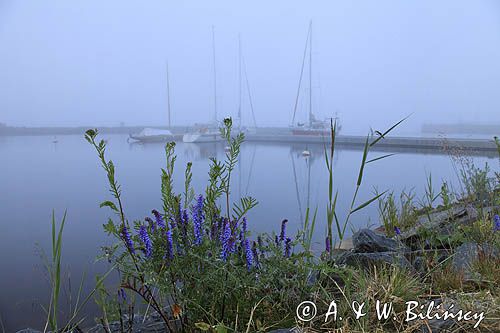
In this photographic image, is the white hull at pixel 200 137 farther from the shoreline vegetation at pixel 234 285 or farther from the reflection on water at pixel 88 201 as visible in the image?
the shoreline vegetation at pixel 234 285

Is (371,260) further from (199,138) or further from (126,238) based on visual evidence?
(199,138)

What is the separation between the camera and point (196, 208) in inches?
34.9

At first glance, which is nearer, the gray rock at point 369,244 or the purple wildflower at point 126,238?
the purple wildflower at point 126,238

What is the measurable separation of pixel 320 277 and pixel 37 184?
5.98 metres

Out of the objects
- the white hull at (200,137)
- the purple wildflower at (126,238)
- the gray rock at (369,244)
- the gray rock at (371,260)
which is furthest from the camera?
the white hull at (200,137)

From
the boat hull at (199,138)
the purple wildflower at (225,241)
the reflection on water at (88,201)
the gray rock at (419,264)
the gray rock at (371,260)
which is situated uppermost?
the boat hull at (199,138)

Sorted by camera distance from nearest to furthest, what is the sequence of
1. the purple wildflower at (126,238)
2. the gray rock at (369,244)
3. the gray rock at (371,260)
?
the purple wildflower at (126,238) → the gray rock at (371,260) → the gray rock at (369,244)

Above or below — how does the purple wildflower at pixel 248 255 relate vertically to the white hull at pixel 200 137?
below

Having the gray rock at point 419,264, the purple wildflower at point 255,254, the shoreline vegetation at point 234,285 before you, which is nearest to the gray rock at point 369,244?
the gray rock at point 419,264

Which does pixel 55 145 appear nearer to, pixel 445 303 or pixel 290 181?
pixel 290 181

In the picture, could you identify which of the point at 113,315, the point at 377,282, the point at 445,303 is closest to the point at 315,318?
the point at 377,282

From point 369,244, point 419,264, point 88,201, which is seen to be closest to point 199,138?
point 88,201

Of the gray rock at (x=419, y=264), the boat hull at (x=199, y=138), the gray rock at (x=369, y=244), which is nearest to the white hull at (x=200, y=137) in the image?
the boat hull at (x=199, y=138)

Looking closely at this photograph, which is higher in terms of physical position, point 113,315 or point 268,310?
point 268,310
